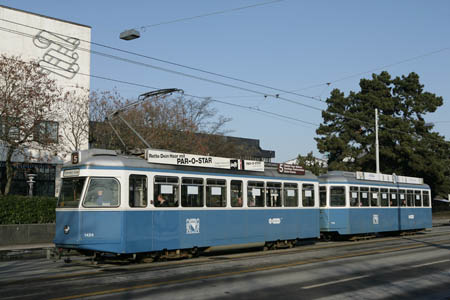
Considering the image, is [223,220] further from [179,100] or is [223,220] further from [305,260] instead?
[179,100]

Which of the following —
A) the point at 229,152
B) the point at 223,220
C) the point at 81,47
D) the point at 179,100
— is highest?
the point at 81,47

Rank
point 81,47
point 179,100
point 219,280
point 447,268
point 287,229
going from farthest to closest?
point 179,100 < point 81,47 < point 287,229 < point 447,268 < point 219,280

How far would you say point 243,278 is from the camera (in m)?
11.9

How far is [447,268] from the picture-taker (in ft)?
45.5

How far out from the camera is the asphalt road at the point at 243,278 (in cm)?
988

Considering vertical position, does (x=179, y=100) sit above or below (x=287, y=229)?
above

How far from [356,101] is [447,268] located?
40.9 metres

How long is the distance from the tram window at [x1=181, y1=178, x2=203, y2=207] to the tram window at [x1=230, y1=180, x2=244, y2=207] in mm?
1543

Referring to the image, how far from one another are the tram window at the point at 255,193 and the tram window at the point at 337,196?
6.15 m

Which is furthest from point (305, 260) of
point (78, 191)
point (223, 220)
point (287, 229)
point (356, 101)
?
point (356, 101)

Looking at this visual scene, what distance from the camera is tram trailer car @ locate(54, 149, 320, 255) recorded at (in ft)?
45.5

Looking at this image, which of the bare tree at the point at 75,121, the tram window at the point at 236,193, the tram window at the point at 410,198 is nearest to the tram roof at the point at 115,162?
the tram window at the point at 236,193

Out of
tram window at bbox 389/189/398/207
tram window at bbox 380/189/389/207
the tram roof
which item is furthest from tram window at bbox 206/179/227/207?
tram window at bbox 389/189/398/207

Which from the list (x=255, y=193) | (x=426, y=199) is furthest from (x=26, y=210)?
(x=426, y=199)
